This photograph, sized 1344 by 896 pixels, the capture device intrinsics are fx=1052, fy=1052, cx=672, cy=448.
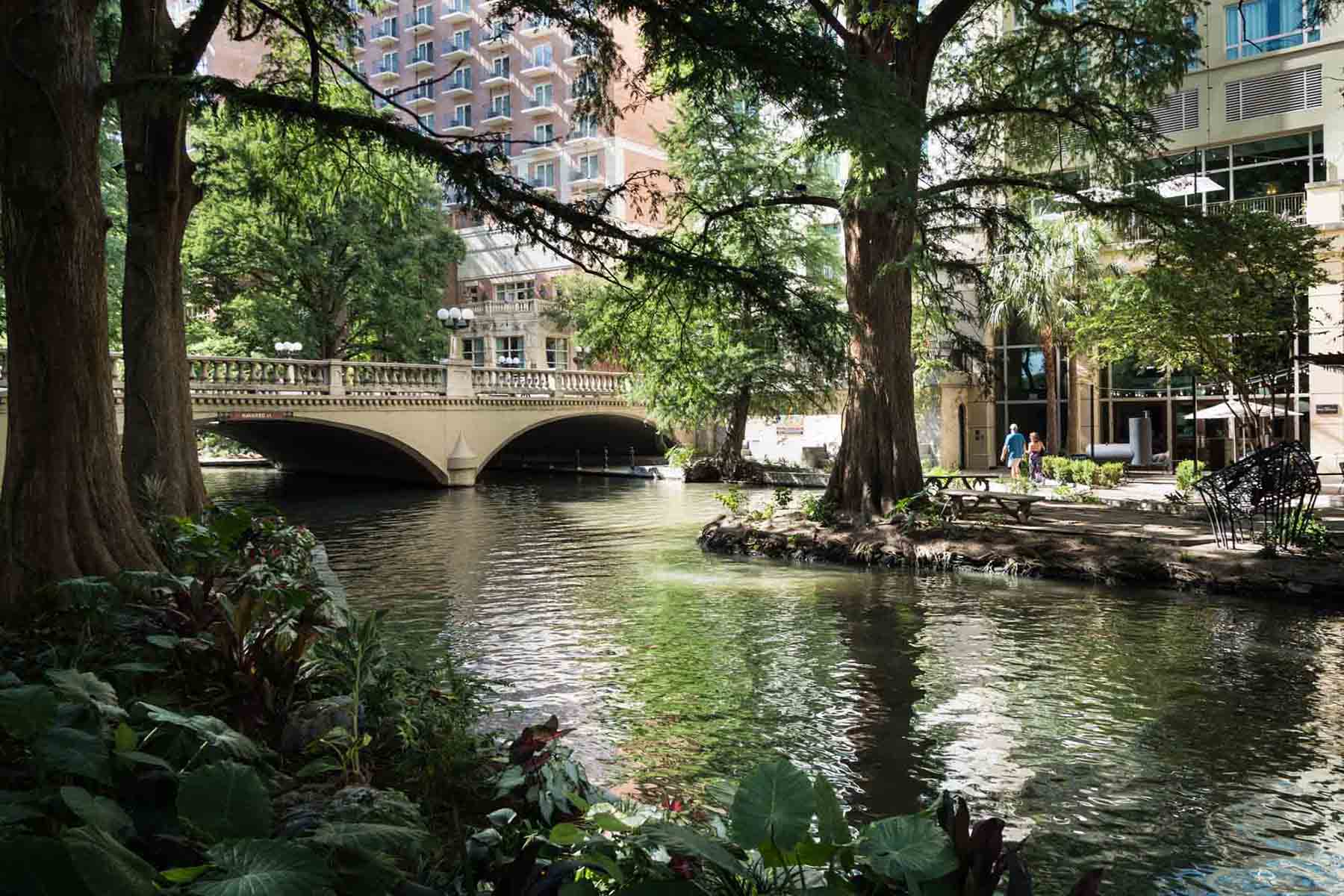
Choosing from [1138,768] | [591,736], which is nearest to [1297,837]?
[1138,768]

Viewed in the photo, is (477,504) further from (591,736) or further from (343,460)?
(591,736)

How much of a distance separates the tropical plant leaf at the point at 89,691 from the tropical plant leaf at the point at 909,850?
231cm

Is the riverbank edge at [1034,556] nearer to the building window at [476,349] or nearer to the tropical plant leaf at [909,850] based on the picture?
the tropical plant leaf at [909,850]

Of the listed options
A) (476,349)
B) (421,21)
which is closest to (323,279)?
(476,349)

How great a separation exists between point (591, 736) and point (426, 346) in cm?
3831

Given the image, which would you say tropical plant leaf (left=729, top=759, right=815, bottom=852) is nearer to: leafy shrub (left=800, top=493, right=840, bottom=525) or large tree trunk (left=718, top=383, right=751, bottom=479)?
leafy shrub (left=800, top=493, right=840, bottom=525)

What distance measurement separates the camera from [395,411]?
107 ft

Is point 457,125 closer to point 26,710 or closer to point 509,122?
point 509,122

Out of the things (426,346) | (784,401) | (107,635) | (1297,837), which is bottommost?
(1297,837)

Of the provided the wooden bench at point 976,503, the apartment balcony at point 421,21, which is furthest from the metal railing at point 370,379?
the apartment balcony at point 421,21

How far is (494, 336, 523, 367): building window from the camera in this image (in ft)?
176

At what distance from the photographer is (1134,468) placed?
94.6 feet

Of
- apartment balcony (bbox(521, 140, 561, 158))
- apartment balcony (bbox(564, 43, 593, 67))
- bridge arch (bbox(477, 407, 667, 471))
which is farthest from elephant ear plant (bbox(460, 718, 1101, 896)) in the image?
apartment balcony (bbox(521, 140, 561, 158))

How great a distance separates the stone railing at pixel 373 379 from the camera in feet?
93.0
